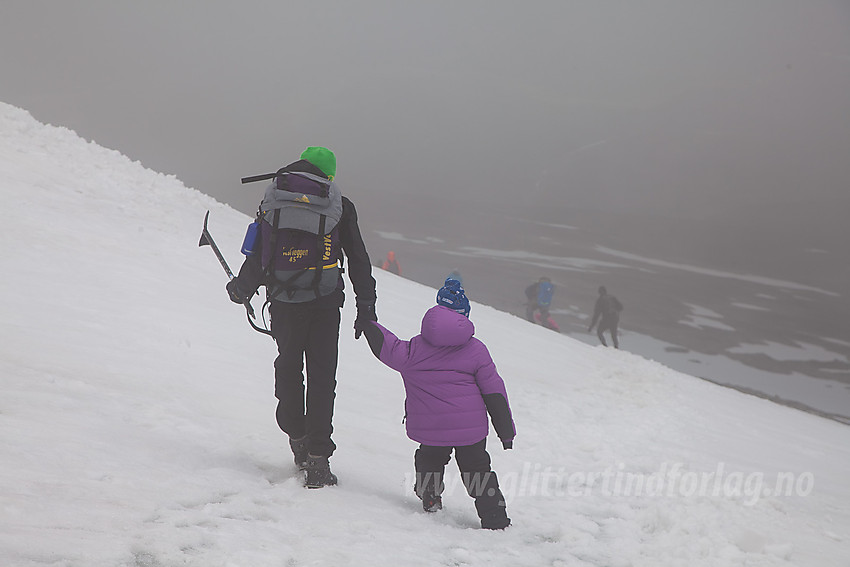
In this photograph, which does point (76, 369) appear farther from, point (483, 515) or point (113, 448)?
point (483, 515)

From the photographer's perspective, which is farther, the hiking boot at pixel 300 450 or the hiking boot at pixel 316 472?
the hiking boot at pixel 300 450

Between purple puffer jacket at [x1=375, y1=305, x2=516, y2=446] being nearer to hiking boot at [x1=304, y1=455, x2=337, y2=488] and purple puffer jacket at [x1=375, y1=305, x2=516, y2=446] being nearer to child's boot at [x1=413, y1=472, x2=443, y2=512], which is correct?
child's boot at [x1=413, y1=472, x2=443, y2=512]

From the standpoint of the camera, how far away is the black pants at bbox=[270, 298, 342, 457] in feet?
10.9

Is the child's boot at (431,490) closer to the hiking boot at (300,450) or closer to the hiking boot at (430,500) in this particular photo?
the hiking boot at (430,500)

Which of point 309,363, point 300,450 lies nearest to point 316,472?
point 300,450

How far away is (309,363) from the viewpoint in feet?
11.2

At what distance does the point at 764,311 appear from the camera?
4522cm

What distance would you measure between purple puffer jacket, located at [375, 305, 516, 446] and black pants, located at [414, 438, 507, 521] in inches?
4.7

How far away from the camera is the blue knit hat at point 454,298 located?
342 cm

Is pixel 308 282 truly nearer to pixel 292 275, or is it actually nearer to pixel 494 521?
pixel 292 275

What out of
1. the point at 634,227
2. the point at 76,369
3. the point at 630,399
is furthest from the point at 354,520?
the point at 634,227

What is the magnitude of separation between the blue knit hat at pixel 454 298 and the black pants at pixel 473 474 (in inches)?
30.5

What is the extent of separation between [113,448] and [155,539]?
1.07 meters

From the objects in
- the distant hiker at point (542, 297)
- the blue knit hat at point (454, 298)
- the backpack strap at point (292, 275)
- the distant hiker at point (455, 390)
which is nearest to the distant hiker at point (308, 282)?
the backpack strap at point (292, 275)
